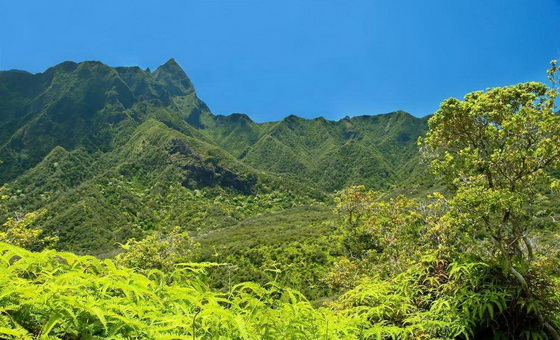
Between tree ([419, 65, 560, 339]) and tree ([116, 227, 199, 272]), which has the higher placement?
tree ([419, 65, 560, 339])

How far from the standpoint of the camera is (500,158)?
690 centimetres

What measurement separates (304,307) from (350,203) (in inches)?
876

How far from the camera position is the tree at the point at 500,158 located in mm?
6305

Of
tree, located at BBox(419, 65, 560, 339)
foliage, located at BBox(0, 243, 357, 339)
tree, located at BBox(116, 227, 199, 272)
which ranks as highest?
tree, located at BBox(419, 65, 560, 339)

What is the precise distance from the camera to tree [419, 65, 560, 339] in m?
6.30

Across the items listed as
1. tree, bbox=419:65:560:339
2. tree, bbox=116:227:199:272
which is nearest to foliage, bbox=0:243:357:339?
tree, bbox=419:65:560:339

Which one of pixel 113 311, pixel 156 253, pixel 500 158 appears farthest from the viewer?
pixel 156 253

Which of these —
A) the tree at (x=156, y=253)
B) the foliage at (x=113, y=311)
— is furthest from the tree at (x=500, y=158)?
the tree at (x=156, y=253)

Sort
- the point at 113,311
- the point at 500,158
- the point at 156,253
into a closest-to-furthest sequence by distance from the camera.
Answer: the point at 113,311 < the point at 500,158 < the point at 156,253

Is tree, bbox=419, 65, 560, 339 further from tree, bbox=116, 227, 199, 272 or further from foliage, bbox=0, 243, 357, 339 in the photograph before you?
tree, bbox=116, 227, 199, 272

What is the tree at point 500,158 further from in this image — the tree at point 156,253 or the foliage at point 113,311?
the tree at point 156,253

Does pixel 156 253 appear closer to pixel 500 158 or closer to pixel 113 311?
pixel 500 158

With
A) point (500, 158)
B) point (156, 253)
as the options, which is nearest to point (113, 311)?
point (500, 158)

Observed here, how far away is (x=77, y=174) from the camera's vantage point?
158m
